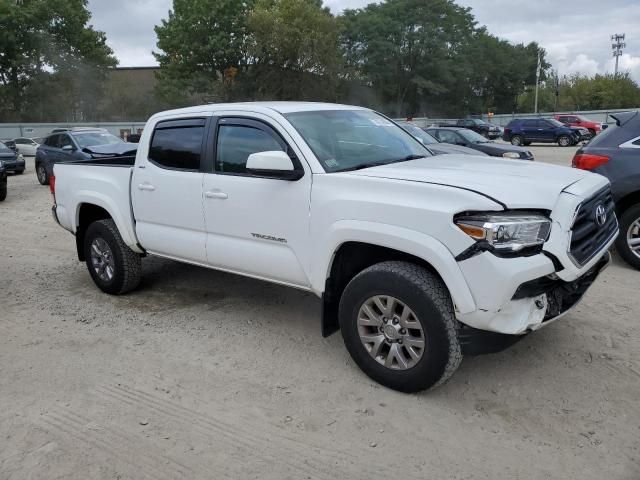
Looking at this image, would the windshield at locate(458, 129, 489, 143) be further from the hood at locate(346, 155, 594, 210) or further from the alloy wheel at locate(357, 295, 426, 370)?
the alloy wheel at locate(357, 295, 426, 370)

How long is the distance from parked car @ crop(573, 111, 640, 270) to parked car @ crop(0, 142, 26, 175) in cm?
1825

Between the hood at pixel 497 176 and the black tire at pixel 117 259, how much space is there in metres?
2.80

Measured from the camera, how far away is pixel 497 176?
139 inches

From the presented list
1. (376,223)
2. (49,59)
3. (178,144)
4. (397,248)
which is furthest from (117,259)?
(49,59)

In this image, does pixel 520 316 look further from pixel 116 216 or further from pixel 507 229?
pixel 116 216

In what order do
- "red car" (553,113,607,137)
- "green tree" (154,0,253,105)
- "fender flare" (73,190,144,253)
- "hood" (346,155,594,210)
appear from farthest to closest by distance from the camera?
"green tree" (154,0,253,105), "red car" (553,113,607,137), "fender flare" (73,190,144,253), "hood" (346,155,594,210)

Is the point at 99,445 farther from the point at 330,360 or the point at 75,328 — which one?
the point at 75,328

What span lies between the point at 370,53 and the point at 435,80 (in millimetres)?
8133

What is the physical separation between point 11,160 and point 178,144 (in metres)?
17.1

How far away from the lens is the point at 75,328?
489 centimetres

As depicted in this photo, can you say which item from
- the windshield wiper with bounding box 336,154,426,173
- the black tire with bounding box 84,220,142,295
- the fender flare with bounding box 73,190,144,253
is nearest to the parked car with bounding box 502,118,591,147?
the windshield wiper with bounding box 336,154,426,173

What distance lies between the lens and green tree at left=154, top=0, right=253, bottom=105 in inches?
1918

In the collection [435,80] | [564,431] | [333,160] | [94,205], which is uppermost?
[435,80]

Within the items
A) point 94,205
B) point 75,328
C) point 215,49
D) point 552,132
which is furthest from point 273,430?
point 215,49
